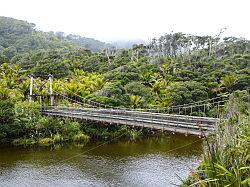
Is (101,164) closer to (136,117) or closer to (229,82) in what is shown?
(136,117)

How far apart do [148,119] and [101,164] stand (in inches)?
110

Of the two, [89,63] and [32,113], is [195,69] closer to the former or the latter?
[89,63]

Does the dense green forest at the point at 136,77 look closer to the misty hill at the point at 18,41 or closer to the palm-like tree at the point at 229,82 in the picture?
the palm-like tree at the point at 229,82

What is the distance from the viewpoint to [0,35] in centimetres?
7031

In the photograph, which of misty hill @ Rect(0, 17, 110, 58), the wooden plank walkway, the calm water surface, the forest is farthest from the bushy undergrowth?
misty hill @ Rect(0, 17, 110, 58)

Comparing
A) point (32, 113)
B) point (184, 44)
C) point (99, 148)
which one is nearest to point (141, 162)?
point (99, 148)

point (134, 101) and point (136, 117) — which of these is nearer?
point (136, 117)

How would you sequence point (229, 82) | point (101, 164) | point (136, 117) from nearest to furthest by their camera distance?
1. point (101, 164)
2. point (136, 117)
3. point (229, 82)

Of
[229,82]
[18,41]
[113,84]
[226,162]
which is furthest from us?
[18,41]

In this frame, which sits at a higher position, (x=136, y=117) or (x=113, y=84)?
(x=113, y=84)

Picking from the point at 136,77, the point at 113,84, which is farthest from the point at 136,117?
the point at 136,77

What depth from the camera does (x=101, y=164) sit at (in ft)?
52.2

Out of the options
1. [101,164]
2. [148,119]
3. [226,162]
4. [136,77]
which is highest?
[136,77]

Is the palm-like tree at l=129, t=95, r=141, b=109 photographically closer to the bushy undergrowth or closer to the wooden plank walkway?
the wooden plank walkway
